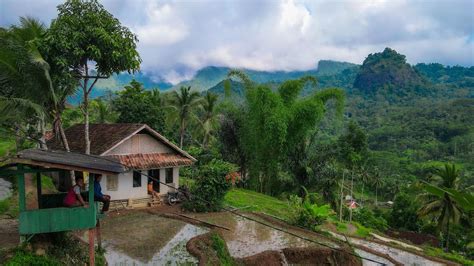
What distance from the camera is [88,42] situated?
14914 mm

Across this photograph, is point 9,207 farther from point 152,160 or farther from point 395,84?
point 395,84

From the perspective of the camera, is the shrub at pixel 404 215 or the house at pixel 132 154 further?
the shrub at pixel 404 215

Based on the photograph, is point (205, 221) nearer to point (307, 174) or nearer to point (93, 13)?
point (93, 13)

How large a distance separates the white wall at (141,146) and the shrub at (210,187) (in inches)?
119

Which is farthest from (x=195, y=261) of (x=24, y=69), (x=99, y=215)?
(x=24, y=69)

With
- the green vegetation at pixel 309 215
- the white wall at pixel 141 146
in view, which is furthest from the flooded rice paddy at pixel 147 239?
the green vegetation at pixel 309 215

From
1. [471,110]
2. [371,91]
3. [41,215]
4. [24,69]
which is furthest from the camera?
[371,91]

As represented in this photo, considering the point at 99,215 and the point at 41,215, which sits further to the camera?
the point at 99,215

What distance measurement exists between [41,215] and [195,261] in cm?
512

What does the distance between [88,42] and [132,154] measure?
21.5ft

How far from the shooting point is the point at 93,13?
15094 mm

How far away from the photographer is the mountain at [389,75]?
138 metres

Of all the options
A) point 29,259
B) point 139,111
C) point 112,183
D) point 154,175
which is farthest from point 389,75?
point 29,259

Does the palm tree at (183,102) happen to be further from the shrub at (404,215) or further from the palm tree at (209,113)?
the shrub at (404,215)
